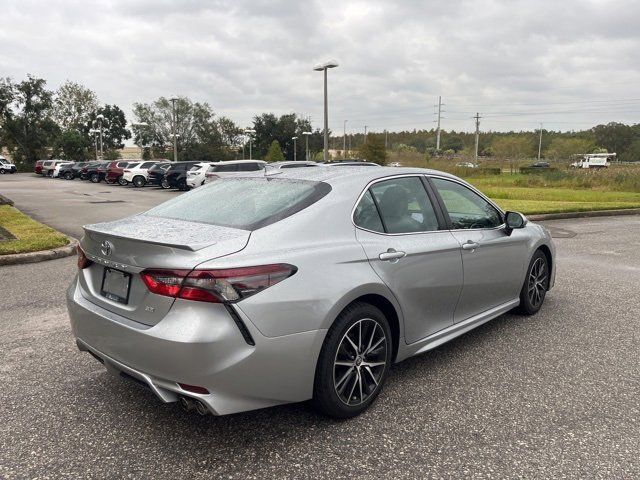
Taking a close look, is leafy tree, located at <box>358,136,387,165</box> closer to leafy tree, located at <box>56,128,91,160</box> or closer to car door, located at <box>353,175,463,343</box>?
car door, located at <box>353,175,463,343</box>

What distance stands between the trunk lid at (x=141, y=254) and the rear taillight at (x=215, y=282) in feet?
0.14

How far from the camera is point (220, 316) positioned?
2.44 m

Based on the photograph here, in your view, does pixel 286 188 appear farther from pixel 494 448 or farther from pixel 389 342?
pixel 494 448

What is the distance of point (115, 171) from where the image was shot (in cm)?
A: 3491

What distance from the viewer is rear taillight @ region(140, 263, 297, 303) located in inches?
96.3

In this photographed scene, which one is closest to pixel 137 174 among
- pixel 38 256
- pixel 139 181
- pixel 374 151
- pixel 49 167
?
pixel 139 181

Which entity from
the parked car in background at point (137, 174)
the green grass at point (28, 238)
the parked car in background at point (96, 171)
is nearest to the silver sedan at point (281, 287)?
the green grass at point (28, 238)

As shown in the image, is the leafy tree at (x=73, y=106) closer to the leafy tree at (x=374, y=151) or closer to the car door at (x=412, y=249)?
the leafy tree at (x=374, y=151)

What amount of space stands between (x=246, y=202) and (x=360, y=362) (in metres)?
1.27

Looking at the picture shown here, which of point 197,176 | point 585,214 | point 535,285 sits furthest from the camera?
point 197,176

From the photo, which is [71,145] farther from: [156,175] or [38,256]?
[38,256]

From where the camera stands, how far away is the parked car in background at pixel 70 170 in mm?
44463

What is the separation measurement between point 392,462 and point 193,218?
1885 millimetres

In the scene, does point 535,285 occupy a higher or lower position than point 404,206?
lower
